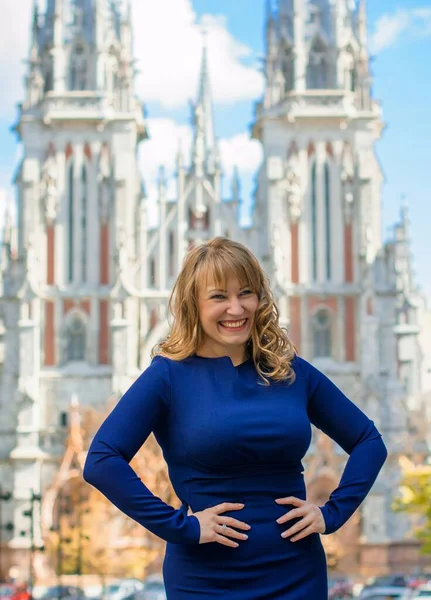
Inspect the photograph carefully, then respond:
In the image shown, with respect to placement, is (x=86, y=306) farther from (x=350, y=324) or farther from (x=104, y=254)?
(x=350, y=324)

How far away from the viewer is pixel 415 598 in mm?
21312

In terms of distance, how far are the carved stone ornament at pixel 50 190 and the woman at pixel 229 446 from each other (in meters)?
44.4

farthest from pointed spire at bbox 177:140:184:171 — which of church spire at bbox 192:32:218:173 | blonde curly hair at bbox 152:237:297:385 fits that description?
blonde curly hair at bbox 152:237:297:385

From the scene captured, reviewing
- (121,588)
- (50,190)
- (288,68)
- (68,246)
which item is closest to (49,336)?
(68,246)

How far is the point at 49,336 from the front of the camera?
48156mm

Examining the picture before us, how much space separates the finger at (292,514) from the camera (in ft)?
12.4

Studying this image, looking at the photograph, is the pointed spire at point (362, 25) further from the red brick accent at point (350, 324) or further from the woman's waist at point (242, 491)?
the woman's waist at point (242, 491)

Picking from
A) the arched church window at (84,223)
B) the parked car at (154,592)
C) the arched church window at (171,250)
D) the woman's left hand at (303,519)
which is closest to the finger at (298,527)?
the woman's left hand at (303,519)

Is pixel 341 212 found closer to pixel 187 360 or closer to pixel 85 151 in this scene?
pixel 85 151

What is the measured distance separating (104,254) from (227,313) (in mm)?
44698

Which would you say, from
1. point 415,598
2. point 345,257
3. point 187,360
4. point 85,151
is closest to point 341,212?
point 345,257

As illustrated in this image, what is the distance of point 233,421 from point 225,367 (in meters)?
0.26

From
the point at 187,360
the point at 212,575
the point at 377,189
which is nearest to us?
the point at 212,575

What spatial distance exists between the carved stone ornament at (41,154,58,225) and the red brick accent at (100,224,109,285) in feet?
6.16
